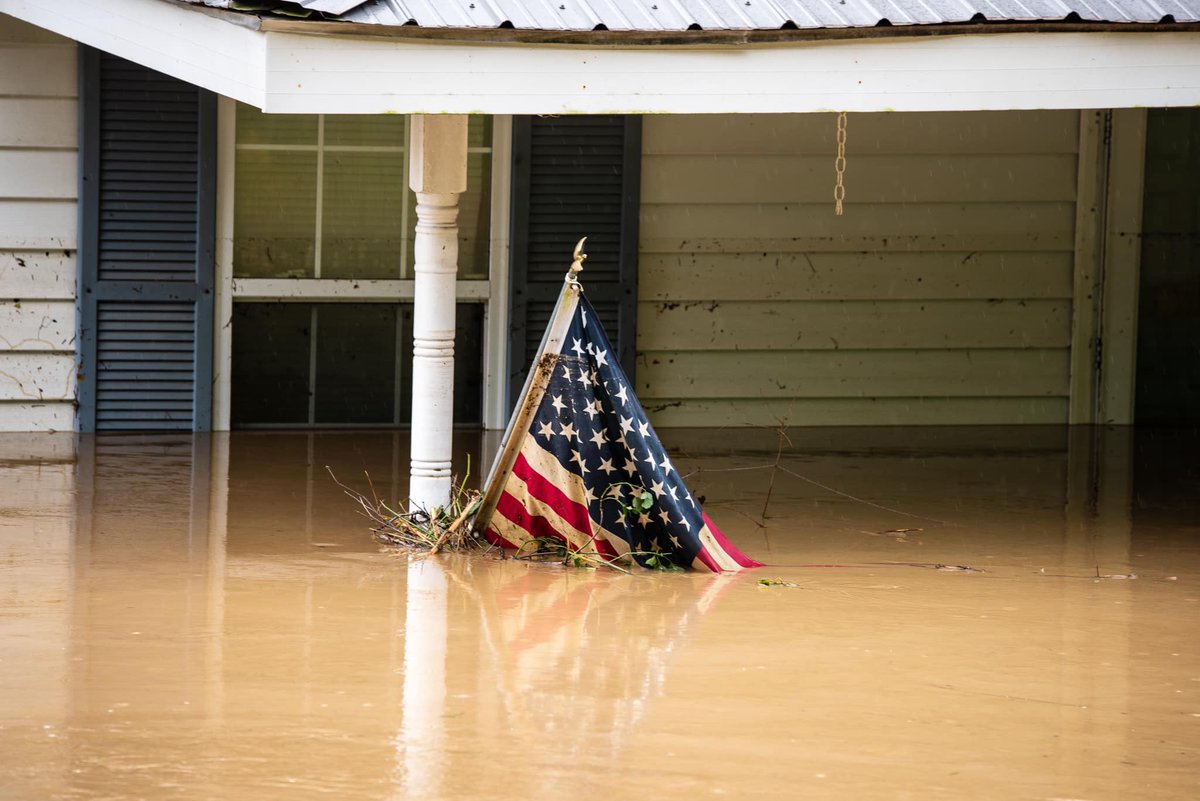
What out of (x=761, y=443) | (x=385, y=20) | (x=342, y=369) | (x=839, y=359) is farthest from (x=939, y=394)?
(x=385, y=20)

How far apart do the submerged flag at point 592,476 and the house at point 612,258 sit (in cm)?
229

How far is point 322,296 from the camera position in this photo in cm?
999

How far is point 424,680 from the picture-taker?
4.95 metres

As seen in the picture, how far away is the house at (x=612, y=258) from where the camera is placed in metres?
9.58

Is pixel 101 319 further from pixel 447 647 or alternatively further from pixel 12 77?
pixel 447 647

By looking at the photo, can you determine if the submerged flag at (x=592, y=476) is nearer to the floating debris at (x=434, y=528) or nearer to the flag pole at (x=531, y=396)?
the flag pole at (x=531, y=396)

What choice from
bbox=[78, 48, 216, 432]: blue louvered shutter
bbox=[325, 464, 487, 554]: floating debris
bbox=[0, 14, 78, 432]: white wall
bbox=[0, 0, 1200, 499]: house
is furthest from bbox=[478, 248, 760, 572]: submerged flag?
bbox=[0, 14, 78, 432]: white wall

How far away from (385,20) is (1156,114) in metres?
6.72

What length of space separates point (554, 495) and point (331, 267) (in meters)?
3.81

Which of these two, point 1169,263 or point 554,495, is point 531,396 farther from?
point 1169,263

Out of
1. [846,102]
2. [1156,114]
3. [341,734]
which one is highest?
[1156,114]

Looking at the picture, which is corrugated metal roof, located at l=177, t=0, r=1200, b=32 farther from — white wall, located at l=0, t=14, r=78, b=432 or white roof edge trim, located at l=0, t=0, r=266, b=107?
white wall, located at l=0, t=14, r=78, b=432

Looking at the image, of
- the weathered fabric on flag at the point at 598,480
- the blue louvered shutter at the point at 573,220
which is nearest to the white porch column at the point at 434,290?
the weathered fabric on flag at the point at 598,480

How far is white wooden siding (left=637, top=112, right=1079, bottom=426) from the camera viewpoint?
10445 mm
